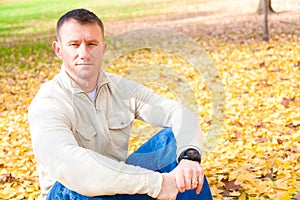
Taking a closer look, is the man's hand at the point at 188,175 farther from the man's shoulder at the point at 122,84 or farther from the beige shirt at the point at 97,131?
the man's shoulder at the point at 122,84

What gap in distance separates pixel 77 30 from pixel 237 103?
12.8ft

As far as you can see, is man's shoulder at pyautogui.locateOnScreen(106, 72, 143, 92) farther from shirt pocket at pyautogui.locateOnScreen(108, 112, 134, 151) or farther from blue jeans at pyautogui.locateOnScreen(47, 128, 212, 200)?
blue jeans at pyautogui.locateOnScreen(47, 128, 212, 200)

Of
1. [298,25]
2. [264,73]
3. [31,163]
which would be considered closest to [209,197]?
[31,163]

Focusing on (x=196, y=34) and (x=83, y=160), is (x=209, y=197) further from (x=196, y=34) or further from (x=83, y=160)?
(x=196, y=34)

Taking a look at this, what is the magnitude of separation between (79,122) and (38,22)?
48.5 feet

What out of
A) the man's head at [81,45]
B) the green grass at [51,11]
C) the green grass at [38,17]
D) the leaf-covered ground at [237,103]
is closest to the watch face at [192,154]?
the man's head at [81,45]

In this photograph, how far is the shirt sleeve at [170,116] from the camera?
8.89ft

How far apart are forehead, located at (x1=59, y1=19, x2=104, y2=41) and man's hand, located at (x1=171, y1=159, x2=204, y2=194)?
0.78 meters

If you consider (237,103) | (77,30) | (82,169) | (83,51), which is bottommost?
(237,103)

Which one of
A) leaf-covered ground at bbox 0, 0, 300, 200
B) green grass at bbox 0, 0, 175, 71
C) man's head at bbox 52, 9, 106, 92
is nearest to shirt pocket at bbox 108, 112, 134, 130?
man's head at bbox 52, 9, 106, 92

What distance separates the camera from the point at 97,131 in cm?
267

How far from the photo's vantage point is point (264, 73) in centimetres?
735

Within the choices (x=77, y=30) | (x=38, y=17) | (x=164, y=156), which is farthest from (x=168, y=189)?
(x=38, y=17)

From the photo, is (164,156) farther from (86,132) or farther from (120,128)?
(86,132)
